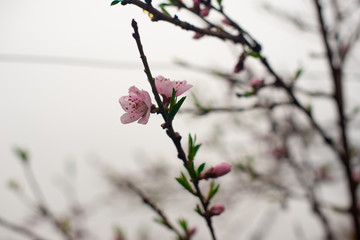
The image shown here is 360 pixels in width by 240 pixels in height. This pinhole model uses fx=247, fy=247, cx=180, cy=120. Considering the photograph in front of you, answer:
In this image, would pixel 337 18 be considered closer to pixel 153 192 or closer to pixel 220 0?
pixel 220 0

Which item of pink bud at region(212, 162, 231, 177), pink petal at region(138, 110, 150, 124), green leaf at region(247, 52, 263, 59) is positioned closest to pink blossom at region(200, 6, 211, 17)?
green leaf at region(247, 52, 263, 59)

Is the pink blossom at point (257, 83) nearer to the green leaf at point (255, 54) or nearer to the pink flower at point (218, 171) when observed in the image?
the green leaf at point (255, 54)

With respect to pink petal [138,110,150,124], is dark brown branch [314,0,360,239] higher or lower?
lower

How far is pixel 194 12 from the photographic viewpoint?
1062mm

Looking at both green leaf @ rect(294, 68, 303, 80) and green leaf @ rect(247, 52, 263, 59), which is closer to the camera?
green leaf @ rect(247, 52, 263, 59)

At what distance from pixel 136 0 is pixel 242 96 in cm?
76

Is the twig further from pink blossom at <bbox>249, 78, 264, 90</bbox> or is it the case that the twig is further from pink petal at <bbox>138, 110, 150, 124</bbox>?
pink blossom at <bbox>249, 78, 264, 90</bbox>

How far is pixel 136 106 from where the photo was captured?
964 mm

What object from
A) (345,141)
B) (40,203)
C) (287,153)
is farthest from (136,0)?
(287,153)

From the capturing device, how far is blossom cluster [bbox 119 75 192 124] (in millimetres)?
852

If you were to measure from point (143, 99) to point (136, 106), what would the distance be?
10 centimetres

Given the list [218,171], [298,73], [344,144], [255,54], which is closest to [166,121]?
[218,171]

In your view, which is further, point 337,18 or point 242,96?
point 337,18

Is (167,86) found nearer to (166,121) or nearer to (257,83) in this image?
(166,121)
